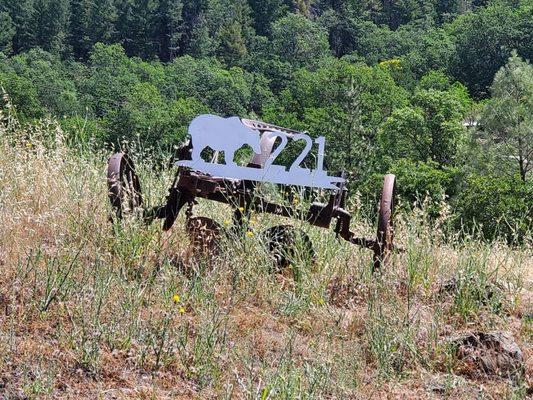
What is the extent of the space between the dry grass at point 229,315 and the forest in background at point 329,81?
703 millimetres

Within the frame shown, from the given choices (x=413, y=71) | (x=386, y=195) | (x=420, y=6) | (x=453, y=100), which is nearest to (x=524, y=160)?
(x=453, y=100)

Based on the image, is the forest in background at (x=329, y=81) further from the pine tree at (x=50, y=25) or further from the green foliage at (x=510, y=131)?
the pine tree at (x=50, y=25)

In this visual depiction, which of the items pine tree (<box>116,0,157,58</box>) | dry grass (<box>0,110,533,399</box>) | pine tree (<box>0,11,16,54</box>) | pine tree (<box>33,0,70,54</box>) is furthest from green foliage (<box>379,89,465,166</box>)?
pine tree (<box>116,0,157,58</box>)

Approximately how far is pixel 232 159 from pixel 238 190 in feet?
0.63

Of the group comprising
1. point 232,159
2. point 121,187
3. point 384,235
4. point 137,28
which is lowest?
point 384,235

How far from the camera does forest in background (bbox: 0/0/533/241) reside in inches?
1507

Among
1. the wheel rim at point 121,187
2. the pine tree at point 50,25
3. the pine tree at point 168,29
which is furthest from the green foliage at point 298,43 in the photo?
the wheel rim at point 121,187

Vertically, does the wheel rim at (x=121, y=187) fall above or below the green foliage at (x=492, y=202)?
above

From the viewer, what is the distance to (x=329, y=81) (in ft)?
204

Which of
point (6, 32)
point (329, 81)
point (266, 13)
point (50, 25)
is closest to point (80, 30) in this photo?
point (50, 25)

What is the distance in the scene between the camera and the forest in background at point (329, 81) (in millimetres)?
38281

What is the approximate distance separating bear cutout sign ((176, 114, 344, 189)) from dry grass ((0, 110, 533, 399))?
285mm

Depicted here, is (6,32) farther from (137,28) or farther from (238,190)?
(238,190)

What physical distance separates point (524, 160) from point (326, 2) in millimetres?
102724
